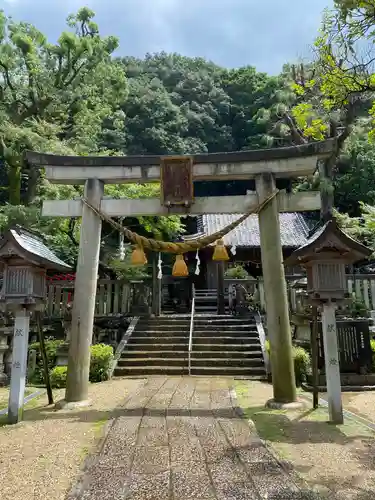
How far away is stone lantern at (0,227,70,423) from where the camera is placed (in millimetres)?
6242

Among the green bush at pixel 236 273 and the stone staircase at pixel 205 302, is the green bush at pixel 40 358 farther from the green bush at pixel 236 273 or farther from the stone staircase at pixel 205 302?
the green bush at pixel 236 273

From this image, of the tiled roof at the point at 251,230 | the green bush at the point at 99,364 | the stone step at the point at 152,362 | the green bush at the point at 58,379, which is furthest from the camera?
the tiled roof at the point at 251,230

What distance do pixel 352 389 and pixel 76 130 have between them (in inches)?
666

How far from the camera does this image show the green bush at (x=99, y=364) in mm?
10258

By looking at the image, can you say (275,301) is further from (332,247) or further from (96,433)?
(96,433)

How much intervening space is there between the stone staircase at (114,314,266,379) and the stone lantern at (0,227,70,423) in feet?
16.5

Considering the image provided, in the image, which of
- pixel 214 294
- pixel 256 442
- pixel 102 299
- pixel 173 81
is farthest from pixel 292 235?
pixel 173 81

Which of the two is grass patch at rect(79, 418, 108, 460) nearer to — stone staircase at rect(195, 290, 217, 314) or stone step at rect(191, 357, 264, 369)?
stone step at rect(191, 357, 264, 369)

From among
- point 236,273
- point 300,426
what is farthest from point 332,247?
point 236,273

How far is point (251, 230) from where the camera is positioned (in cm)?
2130

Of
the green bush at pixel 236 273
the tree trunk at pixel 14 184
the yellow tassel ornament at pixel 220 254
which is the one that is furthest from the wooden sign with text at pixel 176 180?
the tree trunk at pixel 14 184

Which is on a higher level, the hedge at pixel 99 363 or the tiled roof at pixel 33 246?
the tiled roof at pixel 33 246

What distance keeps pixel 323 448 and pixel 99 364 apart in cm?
688

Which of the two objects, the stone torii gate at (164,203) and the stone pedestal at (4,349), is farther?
the stone pedestal at (4,349)
